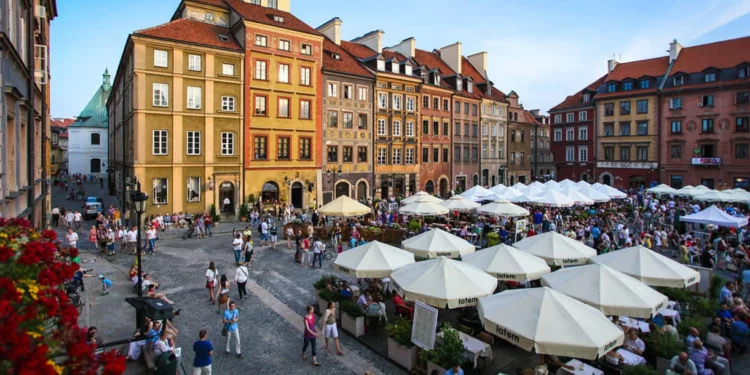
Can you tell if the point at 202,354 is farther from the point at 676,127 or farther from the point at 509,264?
the point at 676,127

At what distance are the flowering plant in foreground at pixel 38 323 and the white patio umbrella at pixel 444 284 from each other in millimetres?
7717

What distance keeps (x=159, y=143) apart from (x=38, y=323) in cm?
2953

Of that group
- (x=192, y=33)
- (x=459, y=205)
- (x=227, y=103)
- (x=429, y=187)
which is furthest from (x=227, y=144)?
(x=429, y=187)

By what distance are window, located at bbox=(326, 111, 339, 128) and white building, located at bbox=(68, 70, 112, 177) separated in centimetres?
5057

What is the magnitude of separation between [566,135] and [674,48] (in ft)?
51.9

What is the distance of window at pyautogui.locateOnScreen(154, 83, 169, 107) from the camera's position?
30344 mm

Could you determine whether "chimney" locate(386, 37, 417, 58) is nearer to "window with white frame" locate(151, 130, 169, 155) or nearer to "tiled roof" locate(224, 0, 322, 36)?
"tiled roof" locate(224, 0, 322, 36)

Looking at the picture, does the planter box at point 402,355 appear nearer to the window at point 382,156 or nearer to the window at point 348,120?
the window at point 348,120

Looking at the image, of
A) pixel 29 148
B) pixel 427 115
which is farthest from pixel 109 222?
pixel 427 115

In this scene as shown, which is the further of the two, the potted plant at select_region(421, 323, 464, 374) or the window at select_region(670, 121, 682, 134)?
the window at select_region(670, 121, 682, 134)

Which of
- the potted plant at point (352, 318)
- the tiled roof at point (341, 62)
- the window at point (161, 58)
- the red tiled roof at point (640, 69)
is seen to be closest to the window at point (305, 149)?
the tiled roof at point (341, 62)

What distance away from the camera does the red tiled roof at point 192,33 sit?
99.1ft

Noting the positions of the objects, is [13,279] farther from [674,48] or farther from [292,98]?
[674,48]

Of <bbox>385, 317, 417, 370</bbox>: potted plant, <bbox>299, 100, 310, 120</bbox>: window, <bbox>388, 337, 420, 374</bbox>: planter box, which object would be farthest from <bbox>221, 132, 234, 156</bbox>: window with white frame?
<bbox>388, 337, 420, 374</bbox>: planter box
